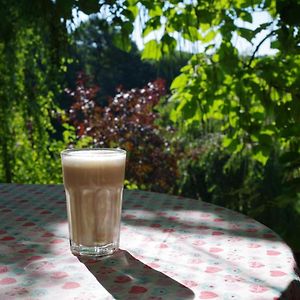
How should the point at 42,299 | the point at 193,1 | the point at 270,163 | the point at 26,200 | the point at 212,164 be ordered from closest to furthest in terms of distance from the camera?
the point at 42,299, the point at 26,200, the point at 193,1, the point at 270,163, the point at 212,164

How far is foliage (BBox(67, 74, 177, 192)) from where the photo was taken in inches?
182

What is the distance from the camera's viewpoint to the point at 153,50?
8.41ft

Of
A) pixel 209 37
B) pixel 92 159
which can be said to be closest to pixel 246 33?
pixel 209 37

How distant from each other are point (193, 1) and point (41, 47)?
1.52m

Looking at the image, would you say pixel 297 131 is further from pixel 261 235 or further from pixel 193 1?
pixel 261 235

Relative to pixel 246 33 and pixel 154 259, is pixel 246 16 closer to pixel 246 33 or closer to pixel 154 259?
pixel 246 33

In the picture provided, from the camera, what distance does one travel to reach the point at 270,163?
3.08 metres

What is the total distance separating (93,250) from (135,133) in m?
3.97

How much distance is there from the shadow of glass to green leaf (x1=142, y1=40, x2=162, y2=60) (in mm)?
1912

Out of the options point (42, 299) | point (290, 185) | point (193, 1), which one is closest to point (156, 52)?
point (193, 1)

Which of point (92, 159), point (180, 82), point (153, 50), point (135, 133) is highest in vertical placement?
point (153, 50)

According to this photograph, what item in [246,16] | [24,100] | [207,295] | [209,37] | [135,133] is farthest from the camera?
[135,133]

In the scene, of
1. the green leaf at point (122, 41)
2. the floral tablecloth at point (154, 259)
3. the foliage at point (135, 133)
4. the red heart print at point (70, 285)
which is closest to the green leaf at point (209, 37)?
the green leaf at point (122, 41)

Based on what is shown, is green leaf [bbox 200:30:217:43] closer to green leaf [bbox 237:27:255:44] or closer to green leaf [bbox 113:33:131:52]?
green leaf [bbox 237:27:255:44]
